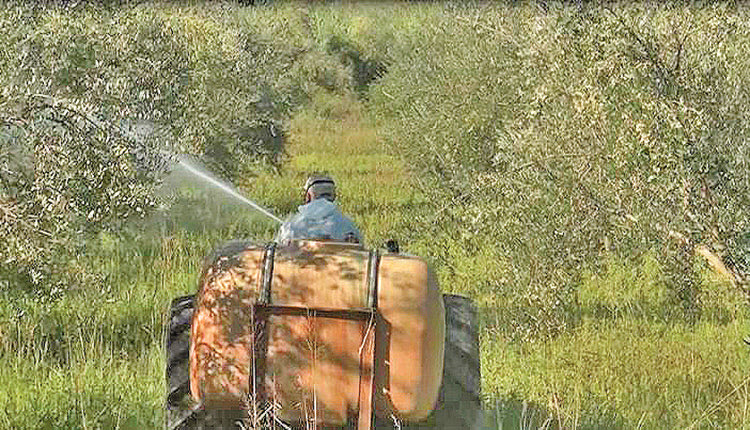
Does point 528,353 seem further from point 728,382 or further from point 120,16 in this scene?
point 120,16

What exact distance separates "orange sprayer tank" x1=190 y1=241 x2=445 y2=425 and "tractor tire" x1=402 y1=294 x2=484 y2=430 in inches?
30.7

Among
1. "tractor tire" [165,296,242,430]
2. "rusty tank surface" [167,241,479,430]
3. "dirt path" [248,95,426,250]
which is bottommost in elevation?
"dirt path" [248,95,426,250]

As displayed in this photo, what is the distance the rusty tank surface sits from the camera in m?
6.01

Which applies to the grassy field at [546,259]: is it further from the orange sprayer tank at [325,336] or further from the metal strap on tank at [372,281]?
the metal strap on tank at [372,281]

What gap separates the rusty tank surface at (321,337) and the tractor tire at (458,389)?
2.40ft

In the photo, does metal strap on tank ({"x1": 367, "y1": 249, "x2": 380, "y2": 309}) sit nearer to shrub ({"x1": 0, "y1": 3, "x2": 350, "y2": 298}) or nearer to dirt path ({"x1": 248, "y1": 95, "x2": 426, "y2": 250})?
shrub ({"x1": 0, "y1": 3, "x2": 350, "y2": 298})

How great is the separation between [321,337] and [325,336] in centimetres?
3

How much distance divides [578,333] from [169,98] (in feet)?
25.9

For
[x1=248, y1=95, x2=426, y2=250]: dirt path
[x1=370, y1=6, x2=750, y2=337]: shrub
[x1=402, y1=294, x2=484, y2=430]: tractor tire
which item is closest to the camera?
[x1=402, y1=294, x2=484, y2=430]: tractor tire

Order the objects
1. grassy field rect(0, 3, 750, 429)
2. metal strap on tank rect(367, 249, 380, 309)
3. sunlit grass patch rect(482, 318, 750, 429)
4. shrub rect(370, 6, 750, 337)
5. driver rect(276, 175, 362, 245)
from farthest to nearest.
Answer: shrub rect(370, 6, 750, 337)
sunlit grass patch rect(482, 318, 750, 429)
grassy field rect(0, 3, 750, 429)
driver rect(276, 175, 362, 245)
metal strap on tank rect(367, 249, 380, 309)

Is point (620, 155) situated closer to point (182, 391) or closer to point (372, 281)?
point (372, 281)

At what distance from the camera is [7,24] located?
1094 centimetres

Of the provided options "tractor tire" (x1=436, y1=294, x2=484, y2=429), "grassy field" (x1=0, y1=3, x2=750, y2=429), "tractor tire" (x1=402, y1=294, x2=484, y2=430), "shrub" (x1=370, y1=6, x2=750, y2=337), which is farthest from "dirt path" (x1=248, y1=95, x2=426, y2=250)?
"tractor tire" (x1=402, y1=294, x2=484, y2=430)

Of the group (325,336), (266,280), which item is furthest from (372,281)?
(266,280)
